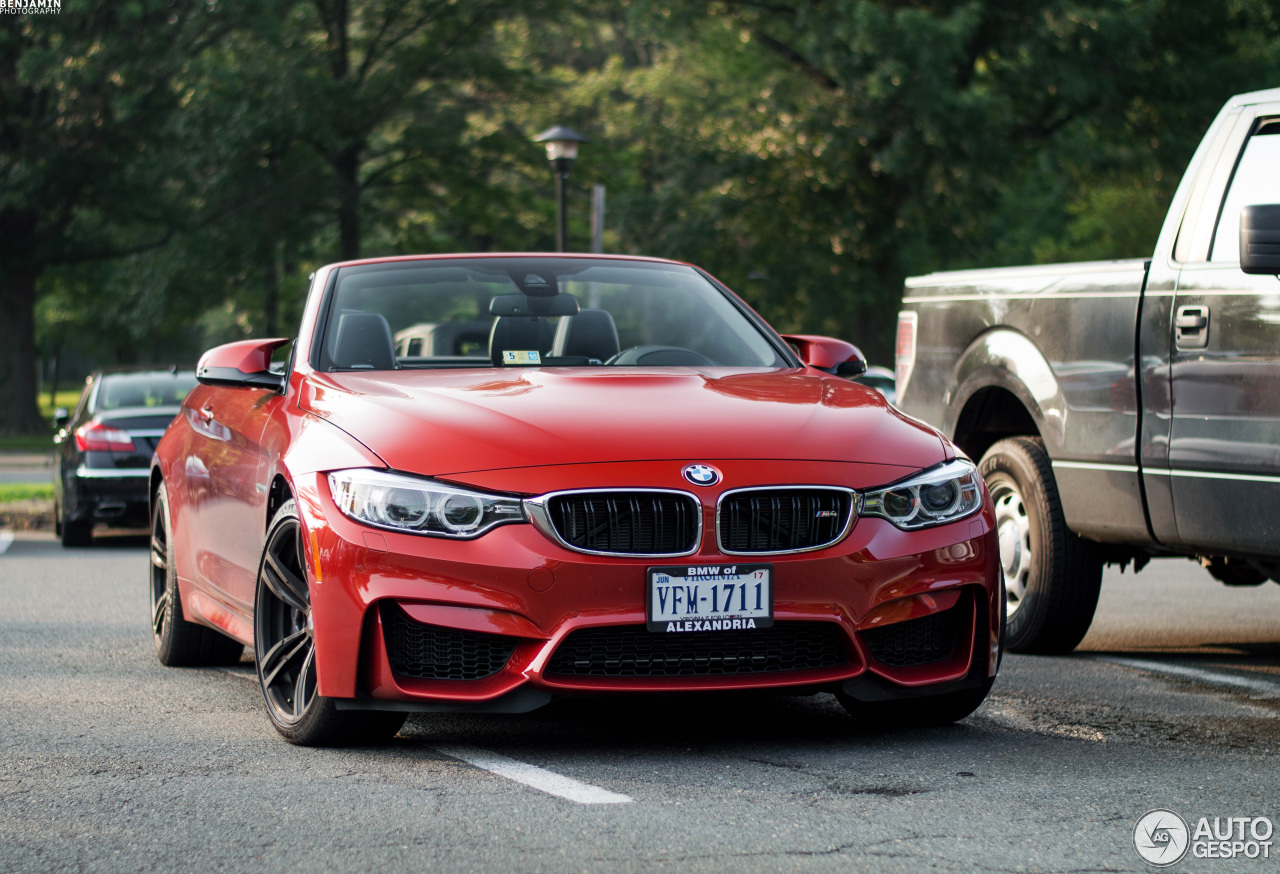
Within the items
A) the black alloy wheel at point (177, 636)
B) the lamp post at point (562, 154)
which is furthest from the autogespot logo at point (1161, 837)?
the lamp post at point (562, 154)

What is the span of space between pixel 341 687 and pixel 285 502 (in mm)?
686

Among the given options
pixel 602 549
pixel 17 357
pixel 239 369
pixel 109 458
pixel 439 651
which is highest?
pixel 239 369

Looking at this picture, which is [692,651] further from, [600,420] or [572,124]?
[572,124]

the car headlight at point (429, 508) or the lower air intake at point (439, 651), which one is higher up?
the car headlight at point (429, 508)

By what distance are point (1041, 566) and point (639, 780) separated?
313 cm

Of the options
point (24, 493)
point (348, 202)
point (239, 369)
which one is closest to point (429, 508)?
point (239, 369)

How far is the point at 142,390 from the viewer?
1455cm

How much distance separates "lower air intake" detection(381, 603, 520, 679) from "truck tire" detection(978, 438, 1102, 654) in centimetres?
307

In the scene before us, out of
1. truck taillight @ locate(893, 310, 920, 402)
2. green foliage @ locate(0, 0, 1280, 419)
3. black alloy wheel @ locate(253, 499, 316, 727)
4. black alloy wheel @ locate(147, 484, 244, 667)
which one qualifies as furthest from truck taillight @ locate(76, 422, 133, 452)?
green foliage @ locate(0, 0, 1280, 419)

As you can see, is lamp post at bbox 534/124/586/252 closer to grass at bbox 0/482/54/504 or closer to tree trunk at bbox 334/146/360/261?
grass at bbox 0/482/54/504

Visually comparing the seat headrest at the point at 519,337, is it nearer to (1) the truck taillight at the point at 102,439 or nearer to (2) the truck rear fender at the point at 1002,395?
(2) the truck rear fender at the point at 1002,395

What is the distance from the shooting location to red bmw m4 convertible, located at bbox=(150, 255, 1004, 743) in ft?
15.6

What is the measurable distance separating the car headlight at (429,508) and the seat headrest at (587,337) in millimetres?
1699

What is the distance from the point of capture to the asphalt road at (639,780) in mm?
3971
